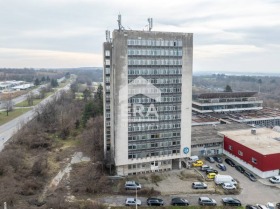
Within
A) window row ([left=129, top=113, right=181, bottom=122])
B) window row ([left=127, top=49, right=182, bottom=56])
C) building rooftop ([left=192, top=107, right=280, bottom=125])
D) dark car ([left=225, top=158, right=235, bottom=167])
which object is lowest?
dark car ([left=225, top=158, right=235, bottom=167])

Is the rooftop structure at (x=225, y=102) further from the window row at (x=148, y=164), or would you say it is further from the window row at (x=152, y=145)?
the window row at (x=148, y=164)

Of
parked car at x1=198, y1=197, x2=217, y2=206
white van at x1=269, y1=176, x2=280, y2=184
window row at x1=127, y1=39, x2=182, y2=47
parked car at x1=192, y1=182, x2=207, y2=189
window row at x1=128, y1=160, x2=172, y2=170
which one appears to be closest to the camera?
parked car at x1=198, y1=197, x2=217, y2=206

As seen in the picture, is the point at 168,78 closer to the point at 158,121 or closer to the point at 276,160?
the point at 158,121

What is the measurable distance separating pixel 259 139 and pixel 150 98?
1874cm

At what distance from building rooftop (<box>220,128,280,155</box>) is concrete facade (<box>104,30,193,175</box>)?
358 inches

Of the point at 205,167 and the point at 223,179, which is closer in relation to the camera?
the point at 223,179

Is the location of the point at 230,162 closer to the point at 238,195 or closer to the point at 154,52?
the point at 238,195

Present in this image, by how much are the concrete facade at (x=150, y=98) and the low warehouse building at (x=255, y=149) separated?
808 centimetres

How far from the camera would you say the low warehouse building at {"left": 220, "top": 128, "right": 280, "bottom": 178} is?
3334cm

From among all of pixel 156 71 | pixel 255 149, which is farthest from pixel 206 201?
pixel 156 71

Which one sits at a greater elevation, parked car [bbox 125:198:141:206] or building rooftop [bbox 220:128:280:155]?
building rooftop [bbox 220:128:280:155]

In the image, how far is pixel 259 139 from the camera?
39625 millimetres

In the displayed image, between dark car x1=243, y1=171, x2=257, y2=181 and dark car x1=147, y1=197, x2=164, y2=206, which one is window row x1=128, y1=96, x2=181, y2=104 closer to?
dark car x1=147, y1=197, x2=164, y2=206

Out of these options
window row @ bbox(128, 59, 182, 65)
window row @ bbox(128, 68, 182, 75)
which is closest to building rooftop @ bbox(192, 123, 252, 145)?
window row @ bbox(128, 68, 182, 75)
